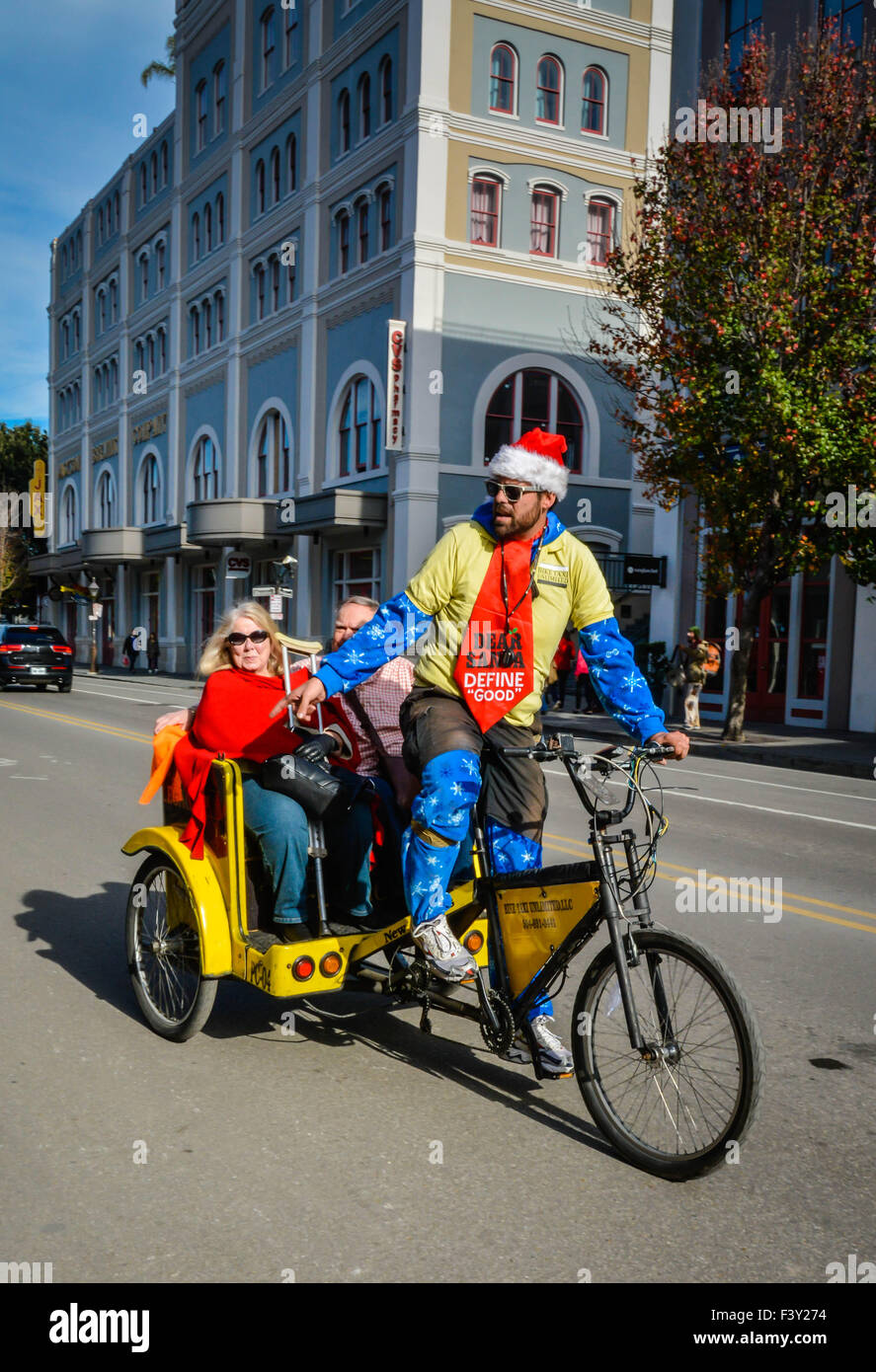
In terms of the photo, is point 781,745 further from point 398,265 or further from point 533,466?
point 398,265

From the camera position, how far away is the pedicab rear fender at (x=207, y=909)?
4177 mm

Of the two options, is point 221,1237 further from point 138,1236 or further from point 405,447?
point 405,447

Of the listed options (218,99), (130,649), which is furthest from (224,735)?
(130,649)

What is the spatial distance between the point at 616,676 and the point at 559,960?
99 centimetres

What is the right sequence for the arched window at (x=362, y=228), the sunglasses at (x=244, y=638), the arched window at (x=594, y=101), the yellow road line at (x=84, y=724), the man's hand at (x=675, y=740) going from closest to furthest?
the man's hand at (x=675, y=740) → the sunglasses at (x=244, y=638) → the yellow road line at (x=84, y=724) → the arched window at (x=594, y=101) → the arched window at (x=362, y=228)

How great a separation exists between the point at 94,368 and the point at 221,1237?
59480 mm

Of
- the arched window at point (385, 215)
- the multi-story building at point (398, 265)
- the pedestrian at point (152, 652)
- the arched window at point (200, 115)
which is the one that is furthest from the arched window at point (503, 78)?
the pedestrian at point (152, 652)

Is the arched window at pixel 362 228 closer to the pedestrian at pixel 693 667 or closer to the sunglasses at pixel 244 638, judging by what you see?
the pedestrian at pixel 693 667

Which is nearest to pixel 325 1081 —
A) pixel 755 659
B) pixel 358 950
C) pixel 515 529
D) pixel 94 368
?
pixel 358 950

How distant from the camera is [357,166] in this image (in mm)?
31656

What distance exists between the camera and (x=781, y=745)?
18.1 metres

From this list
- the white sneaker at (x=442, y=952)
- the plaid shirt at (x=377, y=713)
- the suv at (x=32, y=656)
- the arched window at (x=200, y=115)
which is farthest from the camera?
the arched window at (x=200, y=115)

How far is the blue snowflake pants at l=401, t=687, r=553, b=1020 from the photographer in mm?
3752

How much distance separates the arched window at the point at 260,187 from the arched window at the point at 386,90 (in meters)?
8.88
